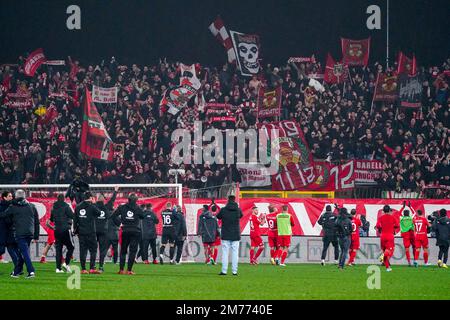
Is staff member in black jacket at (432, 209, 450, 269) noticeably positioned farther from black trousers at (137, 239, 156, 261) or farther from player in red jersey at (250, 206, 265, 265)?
black trousers at (137, 239, 156, 261)

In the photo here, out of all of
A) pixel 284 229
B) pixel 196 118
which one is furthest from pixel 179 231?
pixel 196 118

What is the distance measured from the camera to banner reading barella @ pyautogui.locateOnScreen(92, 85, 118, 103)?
151 feet

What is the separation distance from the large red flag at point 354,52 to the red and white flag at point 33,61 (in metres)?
12.8

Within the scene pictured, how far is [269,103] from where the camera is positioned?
150 ft

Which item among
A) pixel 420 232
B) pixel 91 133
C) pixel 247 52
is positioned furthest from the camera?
pixel 247 52

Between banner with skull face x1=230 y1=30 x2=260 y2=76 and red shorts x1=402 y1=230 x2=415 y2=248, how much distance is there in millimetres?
13377

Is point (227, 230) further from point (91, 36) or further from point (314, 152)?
point (91, 36)

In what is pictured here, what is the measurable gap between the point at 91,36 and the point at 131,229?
75.1 feet

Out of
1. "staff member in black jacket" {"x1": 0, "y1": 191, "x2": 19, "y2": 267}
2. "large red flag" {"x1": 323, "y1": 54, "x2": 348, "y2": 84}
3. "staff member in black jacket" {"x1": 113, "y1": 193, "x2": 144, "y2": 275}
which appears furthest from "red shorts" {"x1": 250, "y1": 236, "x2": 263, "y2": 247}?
"large red flag" {"x1": 323, "y1": 54, "x2": 348, "y2": 84}

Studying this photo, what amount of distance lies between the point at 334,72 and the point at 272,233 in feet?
41.8

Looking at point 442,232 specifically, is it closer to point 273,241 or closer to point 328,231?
point 328,231

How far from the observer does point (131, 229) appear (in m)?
28.2

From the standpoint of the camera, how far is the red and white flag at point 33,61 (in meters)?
47.0
